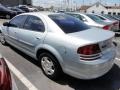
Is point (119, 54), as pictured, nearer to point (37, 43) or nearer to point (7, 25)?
point (37, 43)

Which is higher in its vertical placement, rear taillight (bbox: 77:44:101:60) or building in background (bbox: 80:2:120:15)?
building in background (bbox: 80:2:120:15)

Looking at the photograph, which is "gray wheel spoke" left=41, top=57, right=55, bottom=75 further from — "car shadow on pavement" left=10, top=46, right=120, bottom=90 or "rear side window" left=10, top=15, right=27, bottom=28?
"rear side window" left=10, top=15, right=27, bottom=28

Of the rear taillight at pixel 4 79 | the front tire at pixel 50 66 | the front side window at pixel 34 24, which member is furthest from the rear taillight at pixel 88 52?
the rear taillight at pixel 4 79

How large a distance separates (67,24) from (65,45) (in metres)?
1.01

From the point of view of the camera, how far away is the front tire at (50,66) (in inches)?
183

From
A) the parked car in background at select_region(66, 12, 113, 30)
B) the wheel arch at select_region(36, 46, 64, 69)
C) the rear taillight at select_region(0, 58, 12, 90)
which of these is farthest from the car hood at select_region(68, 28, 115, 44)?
the parked car in background at select_region(66, 12, 113, 30)

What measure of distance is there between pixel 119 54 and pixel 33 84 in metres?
3.90

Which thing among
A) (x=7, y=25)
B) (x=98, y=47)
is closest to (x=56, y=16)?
(x=98, y=47)

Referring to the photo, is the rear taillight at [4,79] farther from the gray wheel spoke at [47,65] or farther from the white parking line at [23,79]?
the gray wheel spoke at [47,65]

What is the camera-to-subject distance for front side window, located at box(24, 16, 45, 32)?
5160mm

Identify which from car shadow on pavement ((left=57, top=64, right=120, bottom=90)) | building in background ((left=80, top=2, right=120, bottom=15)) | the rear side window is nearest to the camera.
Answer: car shadow on pavement ((left=57, top=64, right=120, bottom=90))

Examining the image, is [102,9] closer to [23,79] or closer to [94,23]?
[94,23]

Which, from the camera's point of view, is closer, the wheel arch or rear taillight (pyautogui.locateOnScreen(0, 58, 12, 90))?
rear taillight (pyautogui.locateOnScreen(0, 58, 12, 90))

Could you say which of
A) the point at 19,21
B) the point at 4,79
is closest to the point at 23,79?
the point at 19,21
